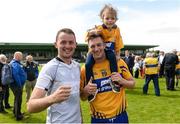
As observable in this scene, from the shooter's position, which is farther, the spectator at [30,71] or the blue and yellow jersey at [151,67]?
the blue and yellow jersey at [151,67]

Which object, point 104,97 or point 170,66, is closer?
point 104,97

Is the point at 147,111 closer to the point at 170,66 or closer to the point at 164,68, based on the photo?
the point at 170,66

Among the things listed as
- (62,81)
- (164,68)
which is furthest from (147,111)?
(62,81)

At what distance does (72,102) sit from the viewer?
3064 mm

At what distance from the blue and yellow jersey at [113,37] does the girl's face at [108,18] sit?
66mm

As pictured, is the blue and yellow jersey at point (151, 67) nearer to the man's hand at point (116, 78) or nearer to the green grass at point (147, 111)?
the green grass at point (147, 111)

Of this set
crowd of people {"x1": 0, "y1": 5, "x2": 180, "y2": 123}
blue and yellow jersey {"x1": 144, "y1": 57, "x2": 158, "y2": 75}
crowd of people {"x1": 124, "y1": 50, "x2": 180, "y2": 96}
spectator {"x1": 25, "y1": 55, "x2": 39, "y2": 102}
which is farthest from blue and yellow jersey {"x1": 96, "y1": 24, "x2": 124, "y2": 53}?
blue and yellow jersey {"x1": 144, "y1": 57, "x2": 158, "y2": 75}

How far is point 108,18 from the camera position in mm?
4957

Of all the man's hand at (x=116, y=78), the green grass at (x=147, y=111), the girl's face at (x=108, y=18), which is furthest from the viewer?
the green grass at (x=147, y=111)

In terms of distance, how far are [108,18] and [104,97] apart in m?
1.73

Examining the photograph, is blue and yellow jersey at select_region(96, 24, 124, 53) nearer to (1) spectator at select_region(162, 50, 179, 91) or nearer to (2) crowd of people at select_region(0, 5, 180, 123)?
(2) crowd of people at select_region(0, 5, 180, 123)

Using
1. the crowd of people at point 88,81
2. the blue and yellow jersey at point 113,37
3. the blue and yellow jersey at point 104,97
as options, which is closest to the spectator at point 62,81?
the crowd of people at point 88,81

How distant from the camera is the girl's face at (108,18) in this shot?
4930mm

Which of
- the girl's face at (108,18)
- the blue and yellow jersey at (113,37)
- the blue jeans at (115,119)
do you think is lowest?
the blue jeans at (115,119)
